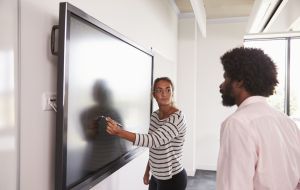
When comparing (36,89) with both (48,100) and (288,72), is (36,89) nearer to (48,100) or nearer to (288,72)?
(48,100)

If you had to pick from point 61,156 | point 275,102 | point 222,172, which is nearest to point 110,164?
point 61,156

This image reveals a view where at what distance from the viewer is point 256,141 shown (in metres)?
1.24

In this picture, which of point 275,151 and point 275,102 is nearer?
point 275,151

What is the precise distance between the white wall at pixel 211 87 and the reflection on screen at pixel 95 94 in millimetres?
3233

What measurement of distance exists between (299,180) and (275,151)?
0.91 ft

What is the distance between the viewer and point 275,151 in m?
1.26

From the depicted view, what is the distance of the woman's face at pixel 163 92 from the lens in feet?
7.24

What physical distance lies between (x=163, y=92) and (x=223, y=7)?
10.0 feet

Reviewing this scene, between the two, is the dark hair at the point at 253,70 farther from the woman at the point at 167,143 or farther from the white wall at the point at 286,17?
the white wall at the point at 286,17

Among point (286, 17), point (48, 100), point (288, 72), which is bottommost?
point (48, 100)

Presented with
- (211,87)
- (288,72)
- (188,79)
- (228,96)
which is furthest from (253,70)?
(288,72)

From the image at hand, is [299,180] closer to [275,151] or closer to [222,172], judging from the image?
[275,151]

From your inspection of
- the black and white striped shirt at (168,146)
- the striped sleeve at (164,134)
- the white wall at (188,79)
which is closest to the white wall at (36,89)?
the striped sleeve at (164,134)

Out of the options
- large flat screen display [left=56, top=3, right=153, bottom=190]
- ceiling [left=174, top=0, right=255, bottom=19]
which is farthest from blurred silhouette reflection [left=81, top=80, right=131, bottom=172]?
ceiling [left=174, top=0, right=255, bottom=19]
